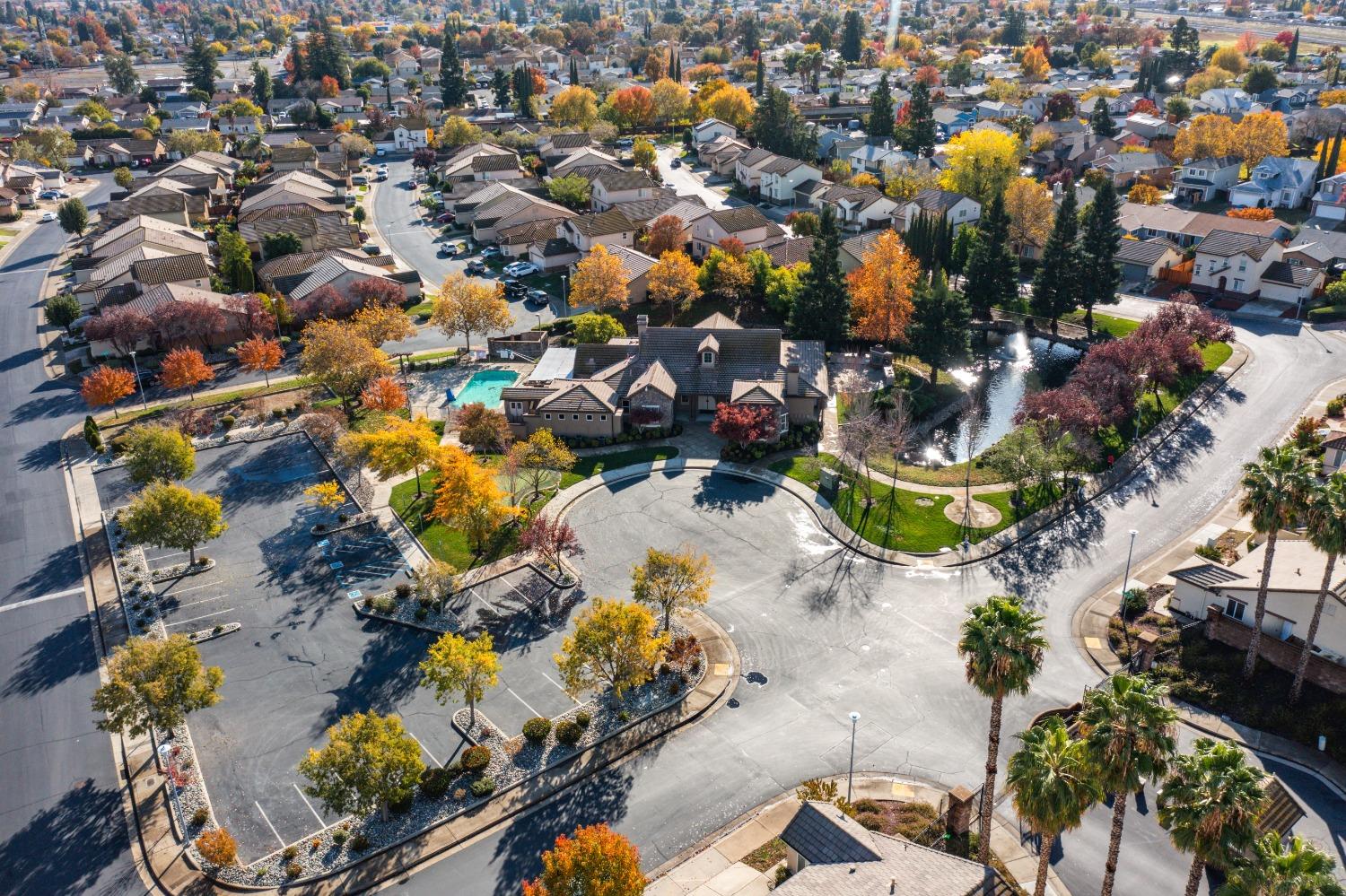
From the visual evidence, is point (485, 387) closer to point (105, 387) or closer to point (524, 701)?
point (105, 387)

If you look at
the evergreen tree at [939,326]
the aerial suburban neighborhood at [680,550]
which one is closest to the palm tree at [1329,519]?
the aerial suburban neighborhood at [680,550]

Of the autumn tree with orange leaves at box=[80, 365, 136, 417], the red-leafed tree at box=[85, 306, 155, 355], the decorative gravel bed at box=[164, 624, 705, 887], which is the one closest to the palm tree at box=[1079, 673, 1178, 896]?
the decorative gravel bed at box=[164, 624, 705, 887]

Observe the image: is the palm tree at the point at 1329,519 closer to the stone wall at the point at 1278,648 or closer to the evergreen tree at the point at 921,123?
the stone wall at the point at 1278,648

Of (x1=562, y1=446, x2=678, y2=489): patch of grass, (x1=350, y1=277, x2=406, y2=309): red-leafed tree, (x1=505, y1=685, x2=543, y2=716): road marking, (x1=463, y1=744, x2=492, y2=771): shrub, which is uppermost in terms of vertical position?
(x1=350, y1=277, x2=406, y2=309): red-leafed tree

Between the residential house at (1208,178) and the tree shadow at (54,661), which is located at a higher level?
the residential house at (1208,178)

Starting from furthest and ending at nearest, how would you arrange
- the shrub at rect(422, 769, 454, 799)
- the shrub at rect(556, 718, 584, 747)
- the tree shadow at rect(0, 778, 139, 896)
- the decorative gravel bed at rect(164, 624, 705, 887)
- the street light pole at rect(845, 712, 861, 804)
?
1. the shrub at rect(556, 718, 584, 747)
2. the shrub at rect(422, 769, 454, 799)
3. the street light pole at rect(845, 712, 861, 804)
4. the decorative gravel bed at rect(164, 624, 705, 887)
5. the tree shadow at rect(0, 778, 139, 896)

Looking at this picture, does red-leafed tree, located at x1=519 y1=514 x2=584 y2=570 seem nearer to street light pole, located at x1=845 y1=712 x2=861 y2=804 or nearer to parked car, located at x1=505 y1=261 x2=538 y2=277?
street light pole, located at x1=845 y1=712 x2=861 y2=804
